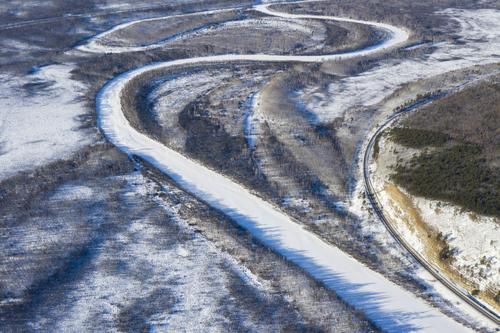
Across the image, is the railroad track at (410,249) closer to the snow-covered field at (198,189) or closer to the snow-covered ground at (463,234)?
the snow-covered ground at (463,234)

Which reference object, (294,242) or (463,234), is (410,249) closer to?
(463,234)

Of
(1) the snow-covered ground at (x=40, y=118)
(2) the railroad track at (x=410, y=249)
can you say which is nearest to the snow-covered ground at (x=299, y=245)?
(2) the railroad track at (x=410, y=249)

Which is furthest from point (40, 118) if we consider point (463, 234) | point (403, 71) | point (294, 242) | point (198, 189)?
point (403, 71)

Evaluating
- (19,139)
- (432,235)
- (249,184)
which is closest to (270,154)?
(249,184)

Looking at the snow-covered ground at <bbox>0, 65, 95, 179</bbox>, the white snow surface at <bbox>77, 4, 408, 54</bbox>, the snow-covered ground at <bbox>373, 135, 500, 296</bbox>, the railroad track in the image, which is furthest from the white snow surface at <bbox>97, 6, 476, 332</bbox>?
the white snow surface at <bbox>77, 4, 408, 54</bbox>

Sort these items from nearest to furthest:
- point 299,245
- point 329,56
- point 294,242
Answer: point 299,245, point 294,242, point 329,56

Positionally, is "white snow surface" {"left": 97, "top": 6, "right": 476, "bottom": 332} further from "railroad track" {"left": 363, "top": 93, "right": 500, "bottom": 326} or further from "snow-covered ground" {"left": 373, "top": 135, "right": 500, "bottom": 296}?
"snow-covered ground" {"left": 373, "top": 135, "right": 500, "bottom": 296}
